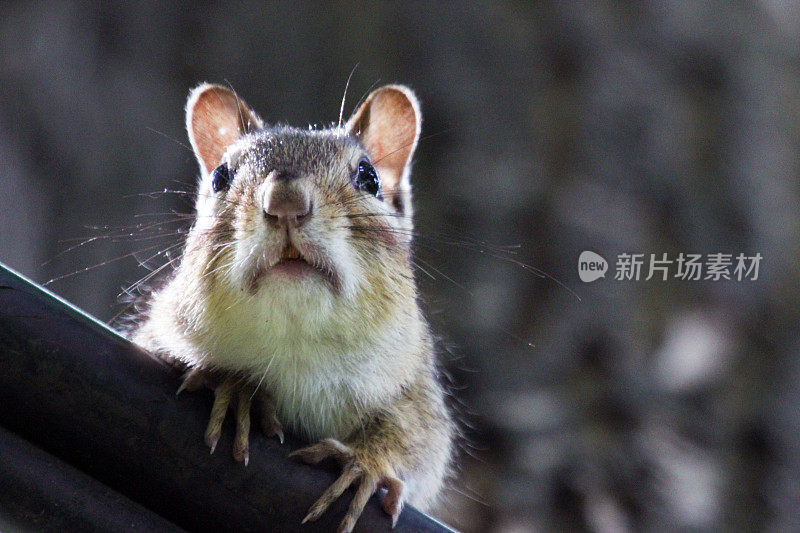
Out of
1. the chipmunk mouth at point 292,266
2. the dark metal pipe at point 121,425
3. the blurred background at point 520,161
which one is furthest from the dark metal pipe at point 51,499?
the blurred background at point 520,161

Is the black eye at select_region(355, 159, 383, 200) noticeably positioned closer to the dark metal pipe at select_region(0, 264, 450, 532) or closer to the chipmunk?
the chipmunk

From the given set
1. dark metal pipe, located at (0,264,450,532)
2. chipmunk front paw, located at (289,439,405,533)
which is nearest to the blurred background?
chipmunk front paw, located at (289,439,405,533)

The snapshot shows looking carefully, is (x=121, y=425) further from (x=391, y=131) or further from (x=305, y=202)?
(x=391, y=131)

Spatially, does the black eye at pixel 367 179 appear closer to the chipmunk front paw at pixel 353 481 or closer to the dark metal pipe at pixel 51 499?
the chipmunk front paw at pixel 353 481

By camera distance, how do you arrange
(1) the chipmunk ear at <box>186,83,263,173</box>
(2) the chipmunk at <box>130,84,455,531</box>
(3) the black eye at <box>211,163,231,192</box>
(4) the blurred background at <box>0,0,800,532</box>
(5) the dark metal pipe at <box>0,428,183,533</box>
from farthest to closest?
(4) the blurred background at <box>0,0,800,532</box>, (1) the chipmunk ear at <box>186,83,263,173</box>, (3) the black eye at <box>211,163,231,192</box>, (2) the chipmunk at <box>130,84,455,531</box>, (5) the dark metal pipe at <box>0,428,183,533</box>

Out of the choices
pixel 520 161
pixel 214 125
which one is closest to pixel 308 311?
pixel 214 125

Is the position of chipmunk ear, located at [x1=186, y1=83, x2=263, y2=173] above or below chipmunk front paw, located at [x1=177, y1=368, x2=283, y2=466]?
above

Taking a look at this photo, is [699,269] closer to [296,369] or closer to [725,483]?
[725,483]
